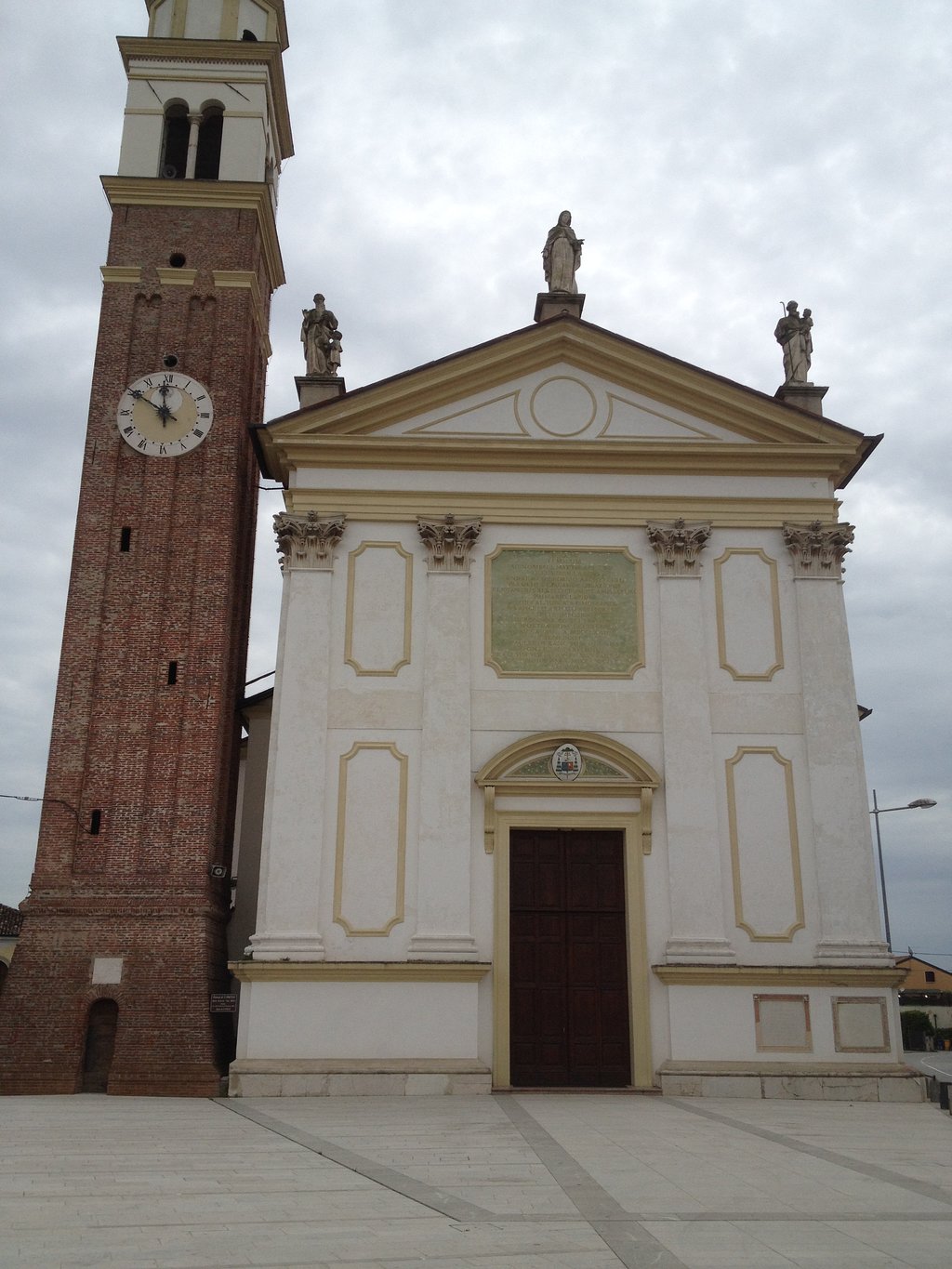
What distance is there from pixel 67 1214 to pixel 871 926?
43.2 ft

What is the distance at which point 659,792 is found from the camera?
1816 centimetres

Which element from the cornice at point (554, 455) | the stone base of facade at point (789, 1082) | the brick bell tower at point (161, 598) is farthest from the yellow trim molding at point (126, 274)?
the stone base of facade at point (789, 1082)

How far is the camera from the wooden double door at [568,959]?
56.4ft

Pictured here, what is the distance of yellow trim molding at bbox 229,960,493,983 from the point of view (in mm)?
16812

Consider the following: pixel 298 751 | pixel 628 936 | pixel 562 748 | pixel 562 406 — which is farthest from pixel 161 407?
pixel 628 936

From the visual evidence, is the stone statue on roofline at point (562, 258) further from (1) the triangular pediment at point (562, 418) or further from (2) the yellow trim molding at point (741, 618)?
(2) the yellow trim molding at point (741, 618)

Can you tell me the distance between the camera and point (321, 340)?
2095 centimetres

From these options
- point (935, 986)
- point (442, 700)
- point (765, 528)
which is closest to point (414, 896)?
point (442, 700)

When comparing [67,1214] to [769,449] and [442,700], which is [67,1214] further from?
[769,449]

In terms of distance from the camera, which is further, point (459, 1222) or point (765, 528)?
point (765, 528)

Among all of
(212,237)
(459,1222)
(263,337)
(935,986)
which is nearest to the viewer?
(459,1222)

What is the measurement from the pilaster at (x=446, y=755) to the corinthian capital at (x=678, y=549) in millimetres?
2989

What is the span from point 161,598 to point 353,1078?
8269 mm

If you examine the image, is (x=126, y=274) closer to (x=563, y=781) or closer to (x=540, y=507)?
(x=540, y=507)
